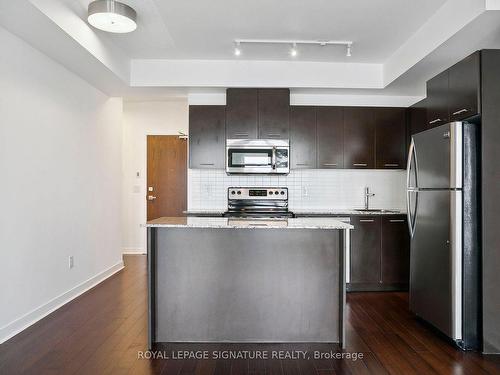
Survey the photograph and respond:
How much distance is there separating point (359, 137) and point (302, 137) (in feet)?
2.41

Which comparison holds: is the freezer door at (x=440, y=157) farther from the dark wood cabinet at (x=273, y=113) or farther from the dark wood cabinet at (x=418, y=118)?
the dark wood cabinet at (x=273, y=113)

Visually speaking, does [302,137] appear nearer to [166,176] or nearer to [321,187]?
[321,187]

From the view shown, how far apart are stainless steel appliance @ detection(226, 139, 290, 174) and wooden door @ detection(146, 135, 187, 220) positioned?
82.7 inches

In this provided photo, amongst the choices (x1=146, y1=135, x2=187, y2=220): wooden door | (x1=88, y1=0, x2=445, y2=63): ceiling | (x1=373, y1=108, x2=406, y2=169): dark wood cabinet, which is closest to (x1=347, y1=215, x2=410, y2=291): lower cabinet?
(x1=373, y1=108, x2=406, y2=169): dark wood cabinet

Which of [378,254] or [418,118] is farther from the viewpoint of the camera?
[378,254]

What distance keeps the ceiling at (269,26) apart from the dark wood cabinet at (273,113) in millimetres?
422

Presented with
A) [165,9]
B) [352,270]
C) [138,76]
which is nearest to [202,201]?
[138,76]

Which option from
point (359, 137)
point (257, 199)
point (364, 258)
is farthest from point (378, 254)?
point (257, 199)

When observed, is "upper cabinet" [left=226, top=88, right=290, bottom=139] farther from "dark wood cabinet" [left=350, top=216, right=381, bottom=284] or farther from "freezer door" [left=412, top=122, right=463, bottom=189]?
"freezer door" [left=412, top=122, right=463, bottom=189]

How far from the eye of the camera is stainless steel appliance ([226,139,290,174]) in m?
4.51

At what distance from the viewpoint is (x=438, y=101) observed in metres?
3.32

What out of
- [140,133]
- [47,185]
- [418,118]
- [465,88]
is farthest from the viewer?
[140,133]

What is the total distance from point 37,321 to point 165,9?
2.96 metres

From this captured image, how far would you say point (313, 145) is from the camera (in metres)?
4.64
